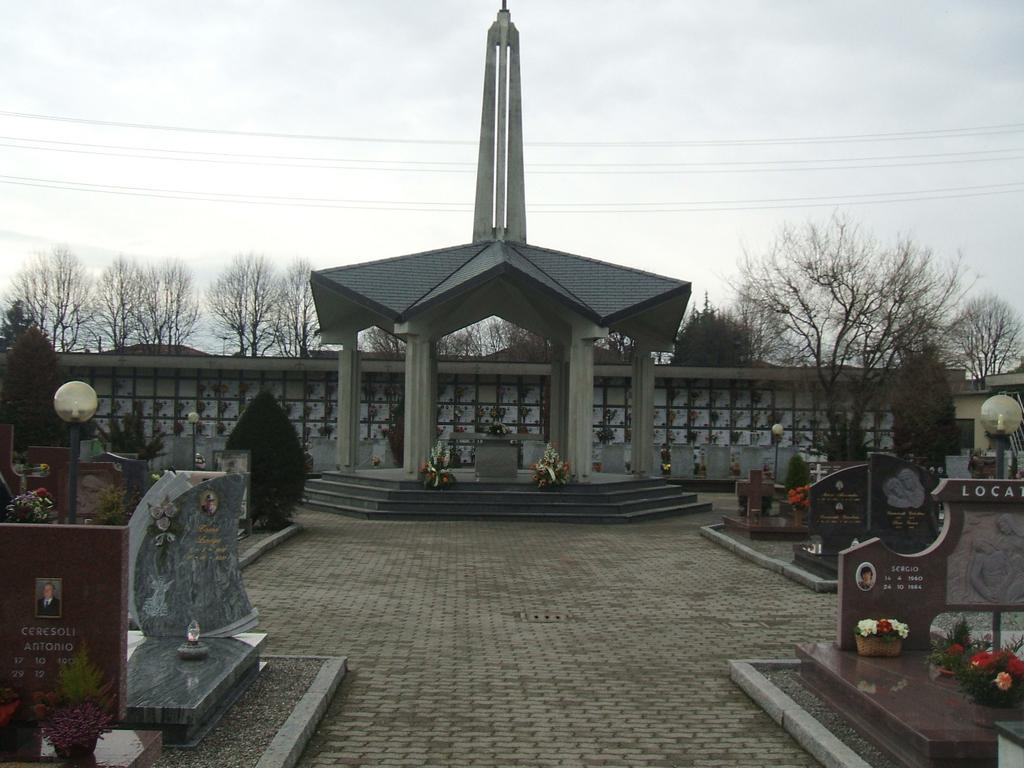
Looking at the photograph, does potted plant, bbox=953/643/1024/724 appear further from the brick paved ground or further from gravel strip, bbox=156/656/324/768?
gravel strip, bbox=156/656/324/768

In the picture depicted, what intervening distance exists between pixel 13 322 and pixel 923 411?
150ft

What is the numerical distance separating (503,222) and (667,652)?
17399 mm

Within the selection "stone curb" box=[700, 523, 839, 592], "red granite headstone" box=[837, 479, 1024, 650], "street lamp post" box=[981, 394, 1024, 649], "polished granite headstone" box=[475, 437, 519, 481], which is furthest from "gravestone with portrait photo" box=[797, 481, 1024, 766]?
"polished granite headstone" box=[475, 437, 519, 481]

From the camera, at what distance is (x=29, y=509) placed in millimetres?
10930

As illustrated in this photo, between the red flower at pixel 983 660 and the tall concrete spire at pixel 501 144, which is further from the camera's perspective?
the tall concrete spire at pixel 501 144

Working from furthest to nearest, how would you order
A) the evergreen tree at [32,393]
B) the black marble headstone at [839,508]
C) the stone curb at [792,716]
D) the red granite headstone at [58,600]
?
1. the evergreen tree at [32,393]
2. the black marble headstone at [839,508]
3. the stone curb at [792,716]
4. the red granite headstone at [58,600]

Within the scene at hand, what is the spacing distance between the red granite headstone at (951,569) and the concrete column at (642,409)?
55.0 ft

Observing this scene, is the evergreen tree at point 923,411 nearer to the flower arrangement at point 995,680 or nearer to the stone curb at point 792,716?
the stone curb at point 792,716

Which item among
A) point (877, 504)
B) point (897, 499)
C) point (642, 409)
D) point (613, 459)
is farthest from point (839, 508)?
point (613, 459)

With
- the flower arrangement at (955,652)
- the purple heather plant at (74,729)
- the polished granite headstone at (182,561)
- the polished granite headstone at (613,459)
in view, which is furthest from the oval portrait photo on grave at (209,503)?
the polished granite headstone at (613,459)

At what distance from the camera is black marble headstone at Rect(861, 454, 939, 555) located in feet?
45.9

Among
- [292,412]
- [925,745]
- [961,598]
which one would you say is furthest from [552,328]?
[925,745]

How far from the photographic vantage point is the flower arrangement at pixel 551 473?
21.2m

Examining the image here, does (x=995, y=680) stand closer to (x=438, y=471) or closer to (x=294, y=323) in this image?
(x=438, y=471)
